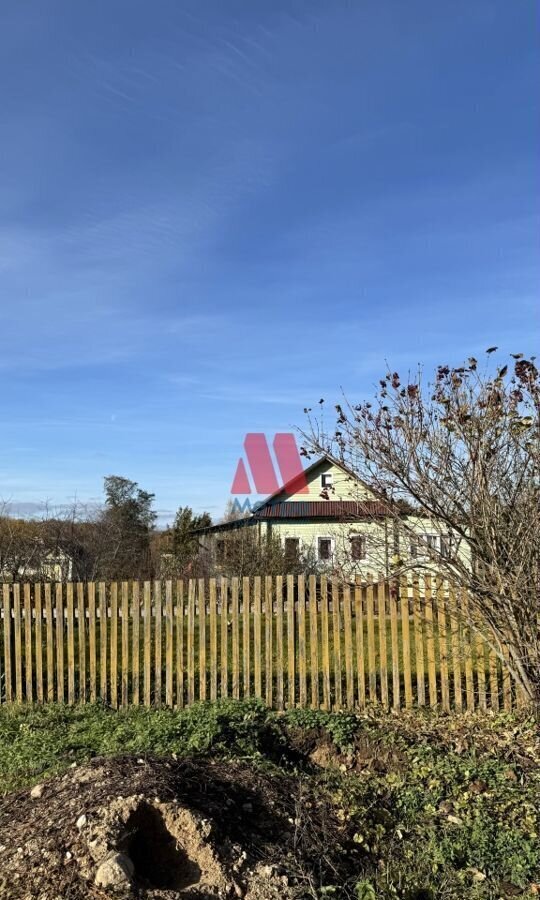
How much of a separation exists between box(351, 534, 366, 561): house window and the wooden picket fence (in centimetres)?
40

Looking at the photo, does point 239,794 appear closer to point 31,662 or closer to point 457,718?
point 457,718

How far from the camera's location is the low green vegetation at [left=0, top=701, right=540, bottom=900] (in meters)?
3.54

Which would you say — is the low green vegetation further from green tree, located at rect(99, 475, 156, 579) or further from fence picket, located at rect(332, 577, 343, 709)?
green tree, located at rect(99, 475, 156, 579)

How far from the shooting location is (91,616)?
737 centimetres

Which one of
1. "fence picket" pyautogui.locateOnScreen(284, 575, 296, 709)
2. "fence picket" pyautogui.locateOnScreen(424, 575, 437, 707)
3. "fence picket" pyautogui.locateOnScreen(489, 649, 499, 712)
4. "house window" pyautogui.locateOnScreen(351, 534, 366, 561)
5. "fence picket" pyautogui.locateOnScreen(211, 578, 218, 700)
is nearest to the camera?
"fence picket" pyautogui.locateOnScreen(489, 649, 499, 712)

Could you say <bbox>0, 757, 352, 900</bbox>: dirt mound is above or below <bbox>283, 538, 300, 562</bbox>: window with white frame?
below

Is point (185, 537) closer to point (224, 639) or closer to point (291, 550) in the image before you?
point (291, 550)

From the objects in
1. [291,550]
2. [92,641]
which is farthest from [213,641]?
[291,550]

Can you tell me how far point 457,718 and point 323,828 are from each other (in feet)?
9.97

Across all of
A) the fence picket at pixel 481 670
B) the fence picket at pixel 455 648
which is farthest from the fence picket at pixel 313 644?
the fence picket at pixel 481 670

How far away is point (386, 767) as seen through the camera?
4.89 meters

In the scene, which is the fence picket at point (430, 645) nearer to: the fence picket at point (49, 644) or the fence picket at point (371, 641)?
the fence picket at point (371, 641)

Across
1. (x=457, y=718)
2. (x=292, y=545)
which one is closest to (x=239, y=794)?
(x=457, y=718)

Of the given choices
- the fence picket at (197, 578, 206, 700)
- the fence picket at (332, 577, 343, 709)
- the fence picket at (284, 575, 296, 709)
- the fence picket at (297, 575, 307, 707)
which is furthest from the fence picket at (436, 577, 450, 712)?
the fence picket at (197, 578, 206, 700)
